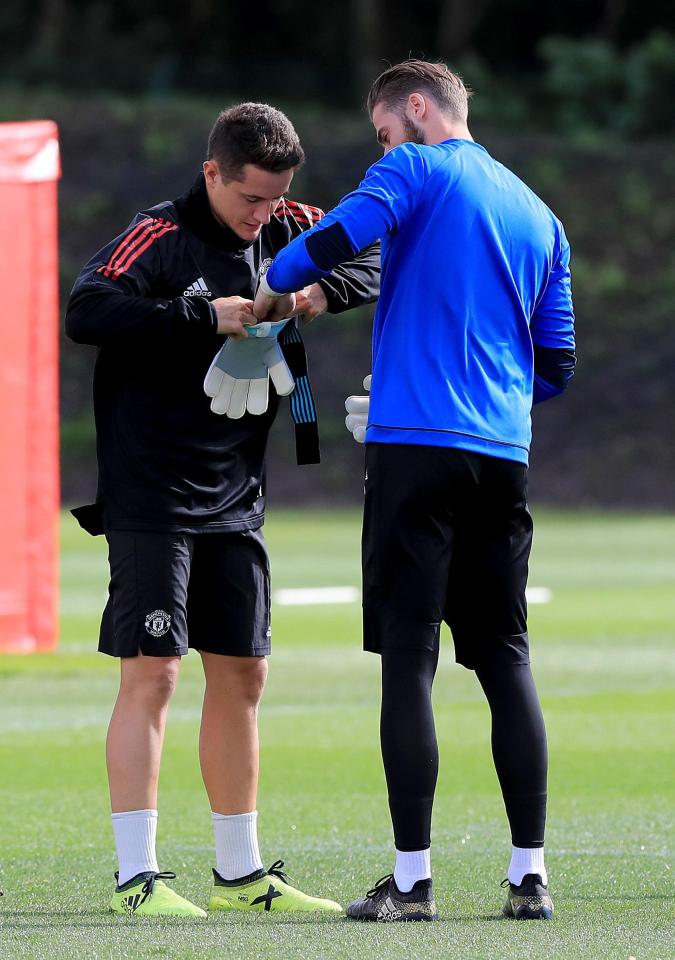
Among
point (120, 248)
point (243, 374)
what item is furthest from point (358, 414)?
point (120, 248)

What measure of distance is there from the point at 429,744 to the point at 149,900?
0.86 meters

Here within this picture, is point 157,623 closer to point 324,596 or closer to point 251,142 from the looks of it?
point 251,142

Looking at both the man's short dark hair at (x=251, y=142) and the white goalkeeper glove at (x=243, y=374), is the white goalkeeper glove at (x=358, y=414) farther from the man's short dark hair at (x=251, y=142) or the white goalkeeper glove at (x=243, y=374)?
the man's short dark hair at (x=251, y=142)

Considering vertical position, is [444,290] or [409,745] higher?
[444,290]

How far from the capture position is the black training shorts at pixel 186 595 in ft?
16.1

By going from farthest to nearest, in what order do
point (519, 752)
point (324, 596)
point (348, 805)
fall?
point (324, 596) < point (348, 805) < point (519, 752)

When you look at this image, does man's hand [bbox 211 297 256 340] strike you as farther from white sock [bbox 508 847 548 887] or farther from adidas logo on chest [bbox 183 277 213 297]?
white sock [bbox 508 847 548 887]

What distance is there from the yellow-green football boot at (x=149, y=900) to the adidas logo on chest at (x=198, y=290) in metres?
1.58

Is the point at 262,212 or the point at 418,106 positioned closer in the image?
the point at 418,106

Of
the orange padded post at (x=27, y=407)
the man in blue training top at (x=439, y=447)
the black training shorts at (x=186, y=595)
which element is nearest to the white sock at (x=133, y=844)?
the black training shorts at (x=186, y=595)

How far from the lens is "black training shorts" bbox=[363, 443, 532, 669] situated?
15.3 ft

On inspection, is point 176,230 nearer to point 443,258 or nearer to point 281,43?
point 443,258

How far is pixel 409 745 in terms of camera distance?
4.66m

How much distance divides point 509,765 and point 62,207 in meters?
35.9
